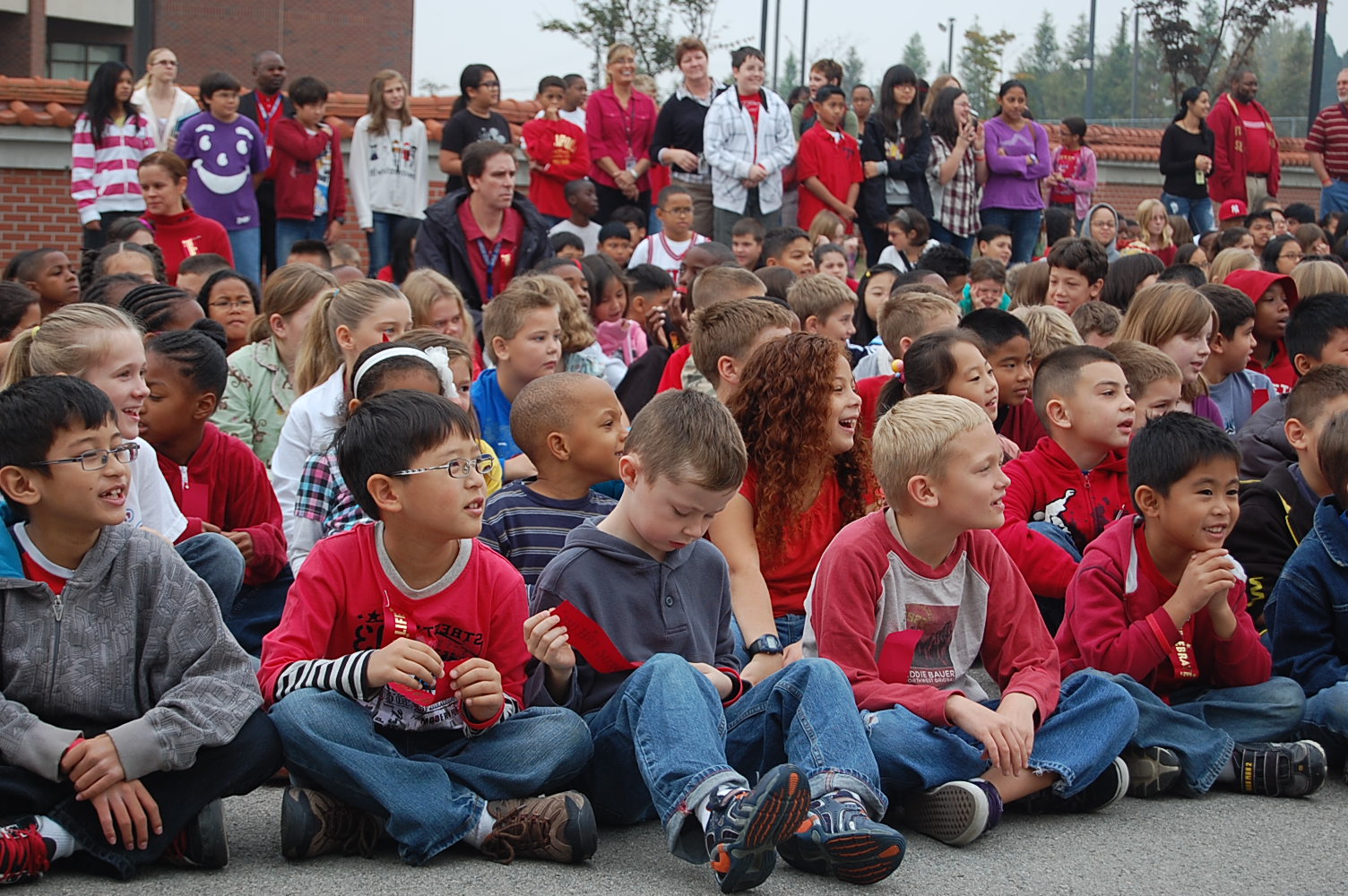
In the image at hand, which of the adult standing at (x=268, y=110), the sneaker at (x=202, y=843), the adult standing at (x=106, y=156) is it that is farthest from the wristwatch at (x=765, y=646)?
the adult standing at (x=268, y=110)

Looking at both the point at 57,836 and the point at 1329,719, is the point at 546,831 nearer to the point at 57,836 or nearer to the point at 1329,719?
the point at 57,836

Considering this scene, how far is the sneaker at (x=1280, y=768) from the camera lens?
12.5 ft

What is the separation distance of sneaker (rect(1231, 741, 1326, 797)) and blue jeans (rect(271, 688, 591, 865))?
1.80 metres

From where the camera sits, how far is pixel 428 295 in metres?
6.21

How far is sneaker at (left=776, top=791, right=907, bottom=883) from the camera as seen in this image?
2.88 m

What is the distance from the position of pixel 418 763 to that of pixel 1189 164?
11910mm

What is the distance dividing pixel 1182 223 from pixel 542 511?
32.3 feet

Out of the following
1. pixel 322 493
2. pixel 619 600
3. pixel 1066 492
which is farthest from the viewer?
pixel 1066 492

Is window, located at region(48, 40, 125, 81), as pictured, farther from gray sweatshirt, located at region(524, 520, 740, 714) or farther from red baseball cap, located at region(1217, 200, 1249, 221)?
gray sweatshirt, located at region(524, 520, 740, 714)

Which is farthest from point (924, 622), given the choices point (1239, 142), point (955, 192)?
point (1239, 142)

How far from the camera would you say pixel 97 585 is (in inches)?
120

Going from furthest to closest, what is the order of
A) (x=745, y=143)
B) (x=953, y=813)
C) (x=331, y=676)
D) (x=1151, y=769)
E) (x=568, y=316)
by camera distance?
(x=745, y=143) → (x=568, y=316) → (x=1151, y=769) → (x=953, y=813) → (x=331, y=676)

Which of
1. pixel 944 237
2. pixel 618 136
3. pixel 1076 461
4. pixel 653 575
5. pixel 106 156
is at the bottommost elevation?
pixel 653 575

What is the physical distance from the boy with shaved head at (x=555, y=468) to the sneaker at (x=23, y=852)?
1399 millimetres
